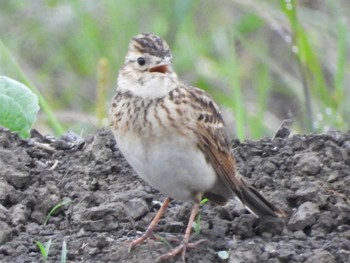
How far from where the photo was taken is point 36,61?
43.0 ft

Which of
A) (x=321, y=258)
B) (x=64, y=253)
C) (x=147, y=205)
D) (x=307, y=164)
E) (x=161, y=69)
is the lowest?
(x=321, y=258)

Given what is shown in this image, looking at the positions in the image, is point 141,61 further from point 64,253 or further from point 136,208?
point 64,253

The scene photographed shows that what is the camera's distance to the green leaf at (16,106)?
27.1ft

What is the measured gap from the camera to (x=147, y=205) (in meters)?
7.51

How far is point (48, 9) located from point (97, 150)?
15.3 ft

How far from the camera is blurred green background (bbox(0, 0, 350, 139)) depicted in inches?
443

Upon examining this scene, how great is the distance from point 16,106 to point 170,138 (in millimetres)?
1557

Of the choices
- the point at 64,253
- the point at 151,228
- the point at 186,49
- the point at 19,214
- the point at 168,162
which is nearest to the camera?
the point at 64,253

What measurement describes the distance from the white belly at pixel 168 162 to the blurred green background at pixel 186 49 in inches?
135

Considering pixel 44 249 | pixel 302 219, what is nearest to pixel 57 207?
pixel 44 249

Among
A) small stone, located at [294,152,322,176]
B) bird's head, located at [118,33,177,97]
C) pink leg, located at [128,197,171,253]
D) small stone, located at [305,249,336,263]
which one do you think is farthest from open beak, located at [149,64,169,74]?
small stone, located at [305,249,336,263]

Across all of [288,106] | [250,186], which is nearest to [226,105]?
[288,106]

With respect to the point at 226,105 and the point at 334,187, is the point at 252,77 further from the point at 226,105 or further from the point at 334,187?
the point at 334,187

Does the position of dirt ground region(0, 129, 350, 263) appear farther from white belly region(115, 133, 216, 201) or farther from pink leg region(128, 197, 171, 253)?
white belly region(115, 133, 216, 201)
